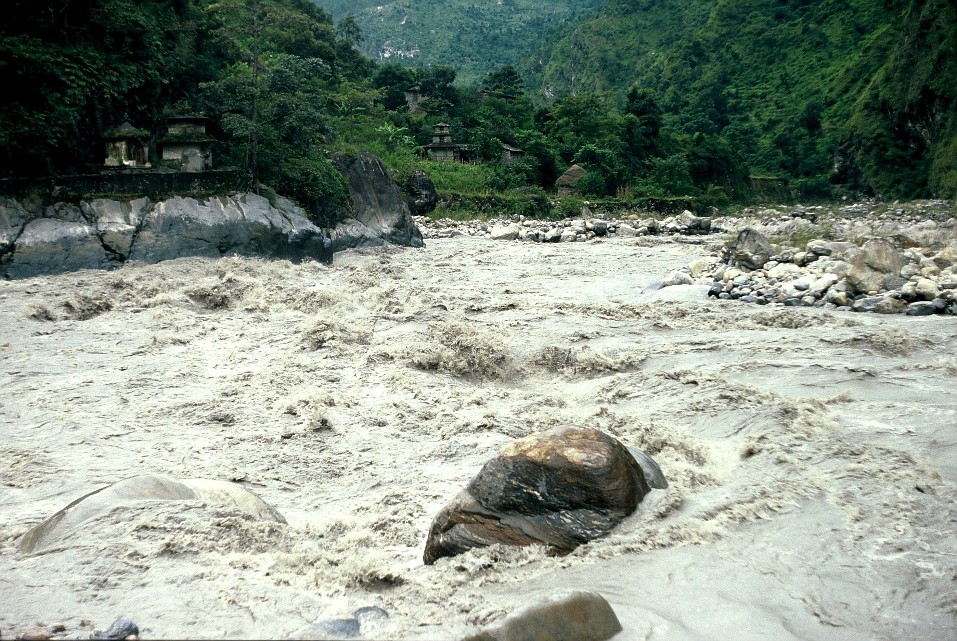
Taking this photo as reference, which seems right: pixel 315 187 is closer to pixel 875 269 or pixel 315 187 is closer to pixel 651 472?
pixel 875 269

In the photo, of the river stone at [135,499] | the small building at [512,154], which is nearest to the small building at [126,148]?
the river stone at [135,499]

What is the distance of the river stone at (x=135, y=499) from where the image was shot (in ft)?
13.7

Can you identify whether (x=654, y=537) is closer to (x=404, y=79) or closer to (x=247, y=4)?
(x=247, y=4)

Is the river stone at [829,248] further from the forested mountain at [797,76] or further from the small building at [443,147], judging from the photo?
the forested mountain at [797,76]

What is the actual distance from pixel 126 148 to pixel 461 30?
129 meters

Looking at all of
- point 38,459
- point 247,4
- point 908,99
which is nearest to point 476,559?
point 38,459

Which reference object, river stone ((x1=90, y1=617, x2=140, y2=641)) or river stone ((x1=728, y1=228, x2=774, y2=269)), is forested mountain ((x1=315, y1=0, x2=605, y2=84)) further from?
river stone ((x1=90, y1=617, x2=140, y2=641))

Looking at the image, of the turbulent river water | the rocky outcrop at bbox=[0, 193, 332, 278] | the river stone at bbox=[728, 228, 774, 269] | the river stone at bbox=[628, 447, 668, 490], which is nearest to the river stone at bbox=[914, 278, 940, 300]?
the turbulent river water

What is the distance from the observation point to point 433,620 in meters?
3.42

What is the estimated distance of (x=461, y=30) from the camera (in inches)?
5330

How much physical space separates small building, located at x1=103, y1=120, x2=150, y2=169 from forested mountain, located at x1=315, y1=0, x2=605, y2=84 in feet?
316

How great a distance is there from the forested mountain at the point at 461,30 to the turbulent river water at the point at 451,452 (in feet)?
347

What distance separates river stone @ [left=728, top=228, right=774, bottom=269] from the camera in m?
15.5

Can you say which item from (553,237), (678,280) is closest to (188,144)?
(678,280)
